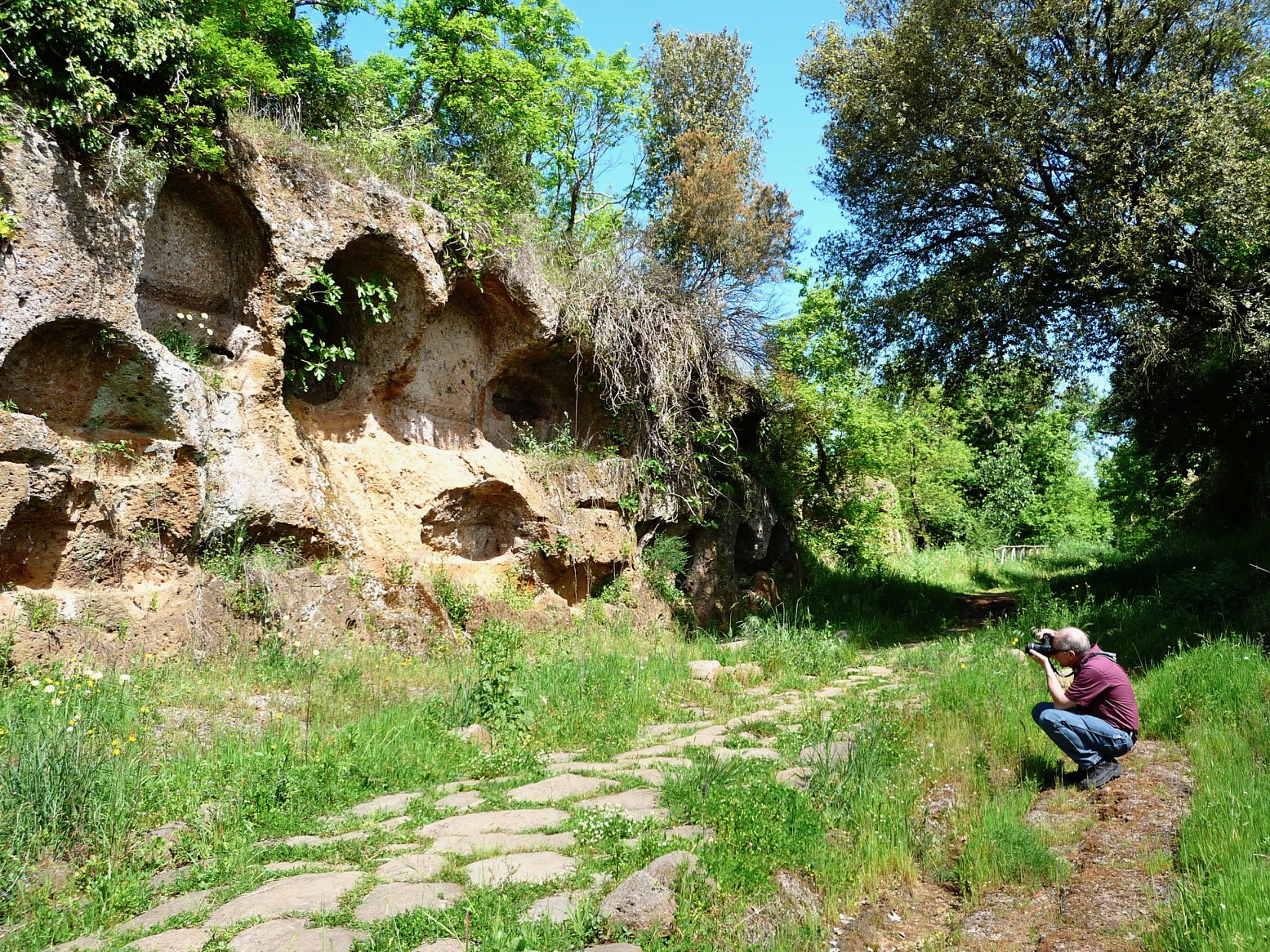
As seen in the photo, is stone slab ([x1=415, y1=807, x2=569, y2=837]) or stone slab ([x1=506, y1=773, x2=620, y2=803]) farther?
stone slab ([x1=506, y1=773, x2=620, y2=803])

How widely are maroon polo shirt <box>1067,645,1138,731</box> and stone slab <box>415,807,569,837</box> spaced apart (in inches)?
144

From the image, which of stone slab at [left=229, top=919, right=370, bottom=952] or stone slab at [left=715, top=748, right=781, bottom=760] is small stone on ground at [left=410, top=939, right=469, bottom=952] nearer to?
stone slab at [left=229, top=919, right=370, bottom=952]

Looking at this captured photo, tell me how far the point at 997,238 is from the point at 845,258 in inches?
107

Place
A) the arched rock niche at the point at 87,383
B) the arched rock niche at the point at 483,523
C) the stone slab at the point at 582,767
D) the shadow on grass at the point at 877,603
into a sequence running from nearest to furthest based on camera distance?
the stone slab at the point at 582,767
the arched rock niche at the point at 87,383
the arched rock niche at the point at 483,523
the shadow on grass at the point at 877,603

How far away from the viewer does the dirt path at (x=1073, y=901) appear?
4.17 meters

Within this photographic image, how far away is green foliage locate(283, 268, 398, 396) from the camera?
9.63 m

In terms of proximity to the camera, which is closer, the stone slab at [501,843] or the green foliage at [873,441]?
the stone slab at [501,843]

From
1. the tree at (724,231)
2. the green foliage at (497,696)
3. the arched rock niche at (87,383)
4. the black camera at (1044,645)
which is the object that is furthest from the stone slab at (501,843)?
the tree at (724,231)

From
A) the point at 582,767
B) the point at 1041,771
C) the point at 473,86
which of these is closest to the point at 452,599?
the point at 582,767

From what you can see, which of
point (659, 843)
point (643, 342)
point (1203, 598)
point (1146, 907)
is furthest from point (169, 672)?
point (1203, 598)

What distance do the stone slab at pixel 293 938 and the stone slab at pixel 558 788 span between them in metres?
1.65

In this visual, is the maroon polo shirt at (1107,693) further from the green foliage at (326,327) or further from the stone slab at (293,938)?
the green foliage at (326,327)

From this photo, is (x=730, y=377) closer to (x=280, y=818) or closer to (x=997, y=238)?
(x=997, y=238)

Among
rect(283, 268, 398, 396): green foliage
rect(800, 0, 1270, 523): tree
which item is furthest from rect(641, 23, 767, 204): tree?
rect(283, 268, 398, 396): green foliage
